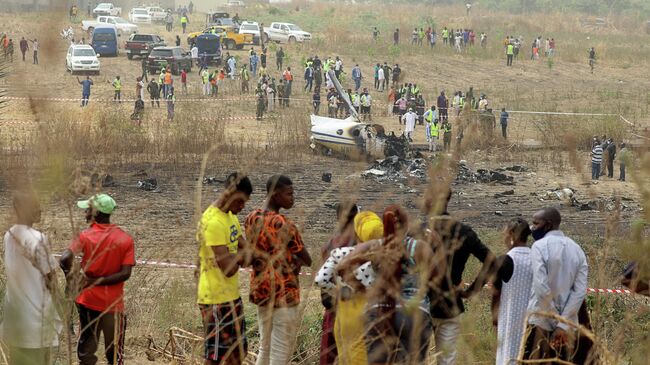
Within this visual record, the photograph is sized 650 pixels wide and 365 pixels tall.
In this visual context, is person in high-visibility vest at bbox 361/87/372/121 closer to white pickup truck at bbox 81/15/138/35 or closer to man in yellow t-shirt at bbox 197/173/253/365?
white pickup truck at bbox 81/15/138/35

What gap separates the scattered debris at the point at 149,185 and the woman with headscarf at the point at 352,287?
15069mm

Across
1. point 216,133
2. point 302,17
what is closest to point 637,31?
point 302,17

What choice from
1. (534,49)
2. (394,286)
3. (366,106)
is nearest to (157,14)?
(534,49)

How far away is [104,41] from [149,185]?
1042 inches

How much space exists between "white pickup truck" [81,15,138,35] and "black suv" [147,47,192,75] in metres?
9.35

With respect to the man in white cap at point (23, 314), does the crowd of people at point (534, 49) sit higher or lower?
lower

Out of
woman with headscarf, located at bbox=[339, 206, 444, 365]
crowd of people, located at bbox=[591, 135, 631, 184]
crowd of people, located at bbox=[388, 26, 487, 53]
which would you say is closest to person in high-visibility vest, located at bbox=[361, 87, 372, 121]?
crowd of people, located at bbox=[591, 135, 631, 184]

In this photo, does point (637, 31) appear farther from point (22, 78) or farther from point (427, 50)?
point (22, 78)

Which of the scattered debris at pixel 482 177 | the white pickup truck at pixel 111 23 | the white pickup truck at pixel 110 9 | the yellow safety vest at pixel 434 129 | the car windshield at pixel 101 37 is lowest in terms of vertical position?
the scattered debris at pixel 482 177

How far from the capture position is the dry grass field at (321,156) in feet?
10.1

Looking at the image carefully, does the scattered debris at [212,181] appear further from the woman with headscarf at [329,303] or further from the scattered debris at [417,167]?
the woman with headscarf at [329,303]

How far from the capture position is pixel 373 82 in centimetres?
4447

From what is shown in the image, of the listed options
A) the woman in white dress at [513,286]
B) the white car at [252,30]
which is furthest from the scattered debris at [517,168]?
the white car at [252,30]

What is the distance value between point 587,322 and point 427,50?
47567 mm
